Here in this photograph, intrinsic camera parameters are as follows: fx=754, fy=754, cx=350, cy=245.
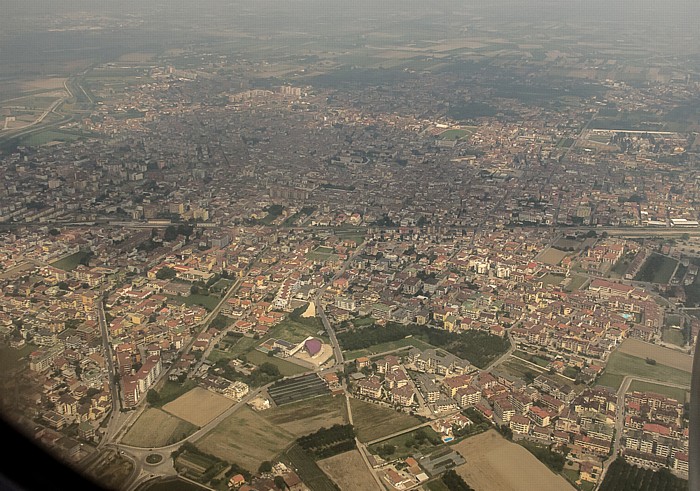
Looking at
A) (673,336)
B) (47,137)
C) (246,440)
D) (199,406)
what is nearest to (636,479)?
(673,336)

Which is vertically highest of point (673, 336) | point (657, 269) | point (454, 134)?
point (673, 336)

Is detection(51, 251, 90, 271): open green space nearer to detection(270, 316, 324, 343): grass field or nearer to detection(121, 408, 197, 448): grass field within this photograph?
detection(270, 316, 324, 343): grass field

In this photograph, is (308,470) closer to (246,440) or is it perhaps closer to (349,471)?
(349,471)

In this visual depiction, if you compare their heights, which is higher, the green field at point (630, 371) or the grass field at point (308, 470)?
A: the grass field at point (308, 470)

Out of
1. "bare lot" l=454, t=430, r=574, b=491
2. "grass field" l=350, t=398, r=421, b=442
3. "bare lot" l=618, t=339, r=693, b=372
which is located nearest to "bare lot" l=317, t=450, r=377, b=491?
"grass field" l=350, t=398, r=421, b=442

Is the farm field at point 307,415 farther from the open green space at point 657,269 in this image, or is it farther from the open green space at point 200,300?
the open green space at point 657,269

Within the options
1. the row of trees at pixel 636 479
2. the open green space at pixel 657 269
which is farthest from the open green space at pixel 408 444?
the open green space at pixel 657 269
